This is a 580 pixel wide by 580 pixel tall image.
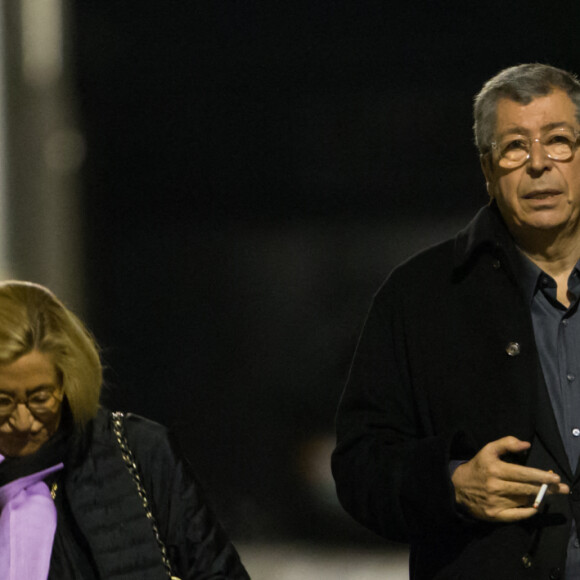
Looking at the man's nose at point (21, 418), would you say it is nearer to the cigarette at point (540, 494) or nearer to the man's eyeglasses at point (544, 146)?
the cigarette at point (540, 494)

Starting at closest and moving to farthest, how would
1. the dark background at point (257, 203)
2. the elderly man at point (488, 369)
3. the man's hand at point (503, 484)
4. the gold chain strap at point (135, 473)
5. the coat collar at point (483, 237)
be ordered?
the man's hand at point (503, 484), the elderly man at point (488, 369), the gold chain strap at point (135, 473), the coat collar at point (483, 237), the dark background at point (257, 203)

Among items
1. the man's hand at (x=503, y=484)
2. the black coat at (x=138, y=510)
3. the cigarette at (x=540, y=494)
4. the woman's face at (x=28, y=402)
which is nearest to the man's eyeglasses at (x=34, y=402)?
the woman's face at (x=28, y=402)

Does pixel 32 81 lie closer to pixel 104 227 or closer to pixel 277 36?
pixel 104 227

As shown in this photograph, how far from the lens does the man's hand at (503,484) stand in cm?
223

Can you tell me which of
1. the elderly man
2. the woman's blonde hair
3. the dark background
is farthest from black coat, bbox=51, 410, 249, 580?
the dark background

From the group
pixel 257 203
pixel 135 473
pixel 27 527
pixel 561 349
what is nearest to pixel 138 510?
pixel 135 473

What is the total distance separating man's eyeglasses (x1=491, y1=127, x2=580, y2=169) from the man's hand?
662mm

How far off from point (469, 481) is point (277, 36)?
2.08m

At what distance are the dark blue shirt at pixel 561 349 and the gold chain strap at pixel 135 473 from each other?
0.88 metres

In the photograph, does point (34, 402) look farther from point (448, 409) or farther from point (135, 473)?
point (448, 409)

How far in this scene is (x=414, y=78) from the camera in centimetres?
389

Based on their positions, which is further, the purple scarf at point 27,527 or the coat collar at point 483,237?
the coat collar at point 483,237

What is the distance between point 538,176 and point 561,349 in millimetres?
387

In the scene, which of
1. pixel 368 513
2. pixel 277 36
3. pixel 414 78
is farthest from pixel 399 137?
pixel 368 513
